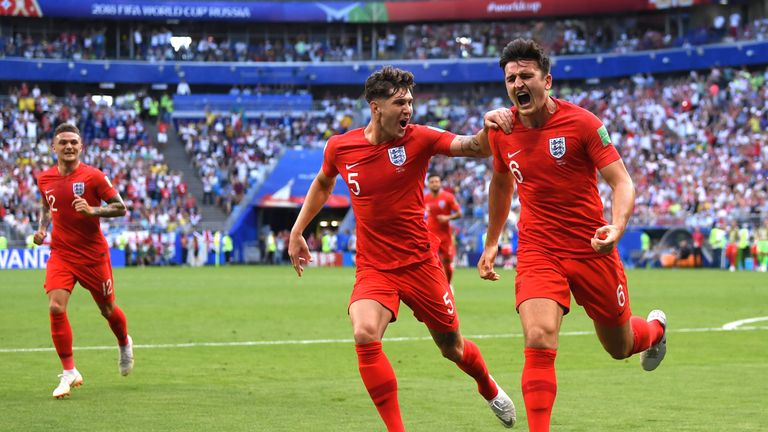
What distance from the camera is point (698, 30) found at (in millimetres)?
59312

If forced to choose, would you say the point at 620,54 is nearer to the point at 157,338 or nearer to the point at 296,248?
the point at 157,338

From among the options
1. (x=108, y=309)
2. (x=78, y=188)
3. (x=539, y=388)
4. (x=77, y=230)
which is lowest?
(x=108, y=309)

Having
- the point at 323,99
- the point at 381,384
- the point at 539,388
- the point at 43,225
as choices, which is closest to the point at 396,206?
the point at 381,384

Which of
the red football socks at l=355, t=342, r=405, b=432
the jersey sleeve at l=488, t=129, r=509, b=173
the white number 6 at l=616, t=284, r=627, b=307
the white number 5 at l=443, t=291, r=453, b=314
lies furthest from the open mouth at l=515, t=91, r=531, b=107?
the red football socks at l=355, t=342, r=405, b=432

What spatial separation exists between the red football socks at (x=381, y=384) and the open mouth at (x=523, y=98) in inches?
73.0

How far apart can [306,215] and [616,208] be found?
2.57 meters

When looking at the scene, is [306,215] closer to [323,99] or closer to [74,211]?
[74,211]

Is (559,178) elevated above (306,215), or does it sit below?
above

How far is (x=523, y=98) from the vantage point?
7438 mm

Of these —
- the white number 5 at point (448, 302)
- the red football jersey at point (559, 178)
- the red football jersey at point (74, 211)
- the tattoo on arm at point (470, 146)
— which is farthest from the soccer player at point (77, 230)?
the red football jersey at point (559, 178)

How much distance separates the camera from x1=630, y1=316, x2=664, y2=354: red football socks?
830 centimetres

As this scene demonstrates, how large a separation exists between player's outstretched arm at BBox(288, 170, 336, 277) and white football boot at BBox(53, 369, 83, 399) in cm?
300

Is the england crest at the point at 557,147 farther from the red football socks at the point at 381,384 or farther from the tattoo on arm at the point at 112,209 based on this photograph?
the tattoo on arm at the point at 112,209

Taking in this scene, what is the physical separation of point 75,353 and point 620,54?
166 feet
